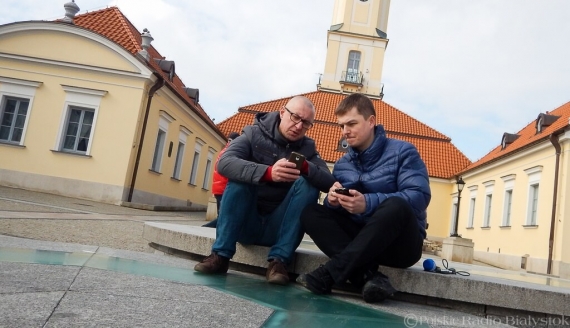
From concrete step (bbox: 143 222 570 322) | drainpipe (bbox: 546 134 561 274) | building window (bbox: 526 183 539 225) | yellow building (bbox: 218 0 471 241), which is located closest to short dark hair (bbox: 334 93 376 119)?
concrete step (bbox: 143 222 570 322)

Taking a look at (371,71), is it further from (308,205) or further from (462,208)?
(308,205)

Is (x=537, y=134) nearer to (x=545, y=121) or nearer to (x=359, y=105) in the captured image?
(x=545, y=121)

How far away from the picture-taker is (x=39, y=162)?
15.7 m

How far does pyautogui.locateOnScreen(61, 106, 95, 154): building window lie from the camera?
16219mm

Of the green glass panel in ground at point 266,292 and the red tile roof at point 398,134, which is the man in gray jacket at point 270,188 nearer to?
the green glass panel in ground at point 266,292

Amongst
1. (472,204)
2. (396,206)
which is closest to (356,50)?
(472,204)

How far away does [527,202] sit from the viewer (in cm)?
1752

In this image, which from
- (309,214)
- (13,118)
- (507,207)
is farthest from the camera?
(507,207)

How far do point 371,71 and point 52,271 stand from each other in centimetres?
3244

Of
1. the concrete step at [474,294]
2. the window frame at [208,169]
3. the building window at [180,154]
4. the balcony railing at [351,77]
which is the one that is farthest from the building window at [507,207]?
the concrete step at [474,294]

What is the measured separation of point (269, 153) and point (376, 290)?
1.27m

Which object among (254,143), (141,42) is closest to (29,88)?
(141,42)

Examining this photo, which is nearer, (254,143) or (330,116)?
(254,143)

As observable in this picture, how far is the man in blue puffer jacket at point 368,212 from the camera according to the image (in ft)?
9.29
